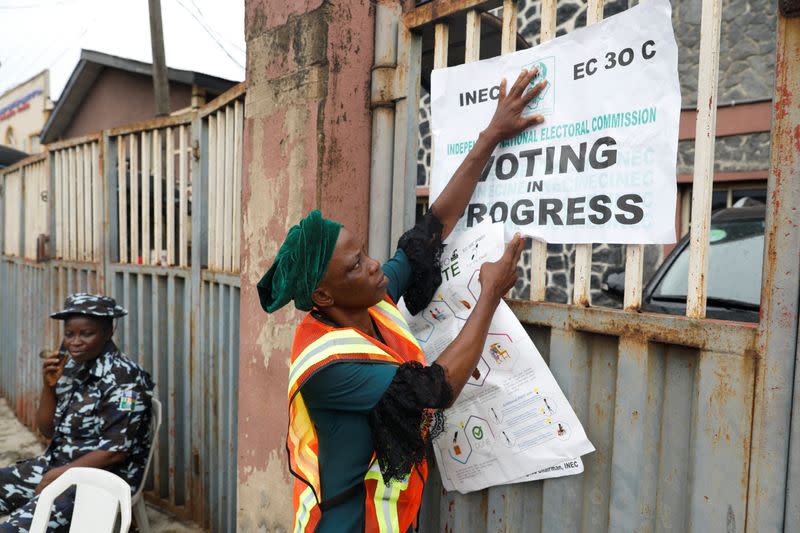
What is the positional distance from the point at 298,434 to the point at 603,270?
6.66 m

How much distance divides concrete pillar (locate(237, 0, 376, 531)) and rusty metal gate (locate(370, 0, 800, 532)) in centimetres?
54

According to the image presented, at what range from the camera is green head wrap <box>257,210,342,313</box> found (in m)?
1.64

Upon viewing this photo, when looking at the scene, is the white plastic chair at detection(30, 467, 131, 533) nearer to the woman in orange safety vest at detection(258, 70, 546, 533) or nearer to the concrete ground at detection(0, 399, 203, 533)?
the concrete ground at detection(0, 399, 203, 533)

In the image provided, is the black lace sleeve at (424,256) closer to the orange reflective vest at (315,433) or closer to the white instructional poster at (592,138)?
the white instructional poster at (592,138)

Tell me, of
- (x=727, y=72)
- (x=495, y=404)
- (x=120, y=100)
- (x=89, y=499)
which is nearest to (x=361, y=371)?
(x=495, y=404)

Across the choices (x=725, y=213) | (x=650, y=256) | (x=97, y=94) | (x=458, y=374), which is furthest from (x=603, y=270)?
(x=97, y=94)

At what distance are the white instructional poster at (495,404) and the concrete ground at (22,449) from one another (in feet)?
8.86

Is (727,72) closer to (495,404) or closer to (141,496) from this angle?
(495,404)

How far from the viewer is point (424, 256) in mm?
2078

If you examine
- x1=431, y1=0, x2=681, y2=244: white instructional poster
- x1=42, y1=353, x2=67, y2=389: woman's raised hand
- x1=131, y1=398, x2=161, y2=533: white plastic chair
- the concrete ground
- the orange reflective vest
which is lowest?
the concrete ground

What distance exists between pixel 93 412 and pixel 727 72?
749cm

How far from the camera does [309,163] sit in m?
2.43

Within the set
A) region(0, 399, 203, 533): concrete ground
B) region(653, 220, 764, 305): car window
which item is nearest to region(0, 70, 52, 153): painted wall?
region(0, 399, 203, 533): concrete ground

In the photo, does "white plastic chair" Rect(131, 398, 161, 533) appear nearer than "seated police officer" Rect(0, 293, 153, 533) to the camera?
No
